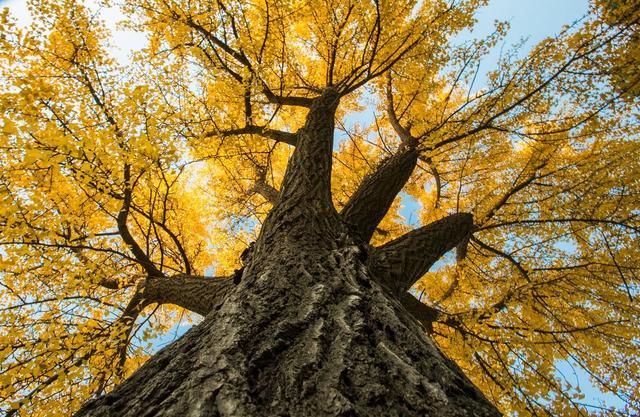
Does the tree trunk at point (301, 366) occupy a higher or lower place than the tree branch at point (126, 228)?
lower

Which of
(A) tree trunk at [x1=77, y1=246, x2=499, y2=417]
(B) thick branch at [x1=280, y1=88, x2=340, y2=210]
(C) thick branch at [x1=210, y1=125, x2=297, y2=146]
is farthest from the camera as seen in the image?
(C) thick branch at [x1=210, y1=125, x2=297, y2=146]

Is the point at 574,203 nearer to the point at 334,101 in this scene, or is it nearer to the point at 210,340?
the point at 334,101

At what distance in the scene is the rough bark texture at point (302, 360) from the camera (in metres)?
0.97

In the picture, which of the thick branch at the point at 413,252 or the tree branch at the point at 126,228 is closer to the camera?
the thick branch at the point at 413,252

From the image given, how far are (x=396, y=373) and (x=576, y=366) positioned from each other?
4677 millimetres

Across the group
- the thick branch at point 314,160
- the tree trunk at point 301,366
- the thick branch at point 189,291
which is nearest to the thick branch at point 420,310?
the thick branch at point 314,160

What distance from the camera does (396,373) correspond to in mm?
1130

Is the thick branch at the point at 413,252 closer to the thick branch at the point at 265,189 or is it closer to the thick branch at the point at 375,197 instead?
the thick branch at the point at 375,197

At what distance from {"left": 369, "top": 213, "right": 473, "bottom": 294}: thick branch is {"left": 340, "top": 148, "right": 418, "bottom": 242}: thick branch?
1.29 ft

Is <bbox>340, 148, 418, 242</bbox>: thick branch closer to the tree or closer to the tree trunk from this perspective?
the tree

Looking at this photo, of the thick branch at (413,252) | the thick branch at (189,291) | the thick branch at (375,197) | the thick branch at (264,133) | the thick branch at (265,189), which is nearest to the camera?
the thick branch at (413,252)

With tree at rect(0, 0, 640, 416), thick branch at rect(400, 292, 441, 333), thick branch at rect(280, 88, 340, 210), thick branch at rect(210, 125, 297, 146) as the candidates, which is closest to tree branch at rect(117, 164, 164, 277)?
tree at rect(0, 0, 640, 416)

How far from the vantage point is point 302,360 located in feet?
3.84

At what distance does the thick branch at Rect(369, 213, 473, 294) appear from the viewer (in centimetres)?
300
